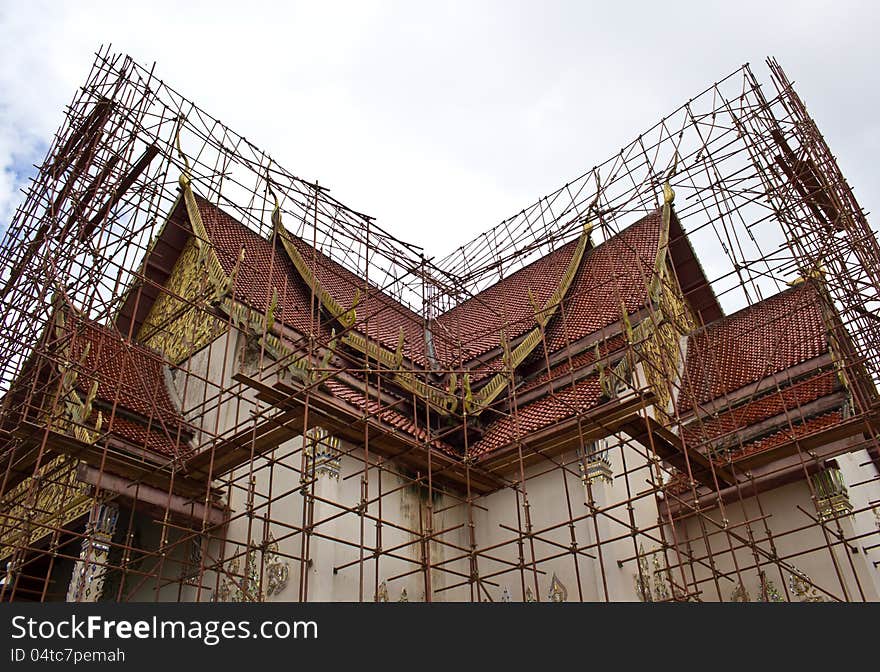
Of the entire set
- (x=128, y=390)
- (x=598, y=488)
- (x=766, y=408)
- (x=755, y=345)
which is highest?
(x=755, y=345)

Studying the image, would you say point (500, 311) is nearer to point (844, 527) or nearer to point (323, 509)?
point (323, 509)

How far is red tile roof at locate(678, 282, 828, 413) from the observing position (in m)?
9.60

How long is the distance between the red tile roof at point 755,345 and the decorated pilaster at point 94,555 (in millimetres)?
6364

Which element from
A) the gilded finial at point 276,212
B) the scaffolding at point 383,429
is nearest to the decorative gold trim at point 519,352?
the scaffolding at point 383,429

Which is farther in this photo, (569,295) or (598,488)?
(569,295)

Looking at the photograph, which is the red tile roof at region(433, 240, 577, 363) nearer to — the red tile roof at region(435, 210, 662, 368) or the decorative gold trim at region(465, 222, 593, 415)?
the red tile roof at region(435, 210, 662, 368)

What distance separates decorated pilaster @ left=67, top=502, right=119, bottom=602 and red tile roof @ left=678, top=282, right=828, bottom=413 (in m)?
6.36

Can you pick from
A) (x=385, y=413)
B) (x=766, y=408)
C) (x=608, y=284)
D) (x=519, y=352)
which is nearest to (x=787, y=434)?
(x=766, y=408)

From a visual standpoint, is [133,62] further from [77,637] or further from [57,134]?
[77,637]

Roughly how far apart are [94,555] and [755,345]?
827 centimetres

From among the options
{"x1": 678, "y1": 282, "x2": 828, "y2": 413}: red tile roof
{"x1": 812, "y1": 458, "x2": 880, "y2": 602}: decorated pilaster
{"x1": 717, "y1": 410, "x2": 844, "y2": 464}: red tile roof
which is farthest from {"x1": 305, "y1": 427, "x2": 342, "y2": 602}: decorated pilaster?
{"x1": 812, "y1": 458, "x2": 880, "y2": 602}: decorated pilaster

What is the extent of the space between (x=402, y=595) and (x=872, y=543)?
15.7 feet

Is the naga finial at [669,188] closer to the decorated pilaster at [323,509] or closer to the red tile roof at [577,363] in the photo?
the red tile roof at [577,363]

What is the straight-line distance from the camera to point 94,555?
23.8ft
